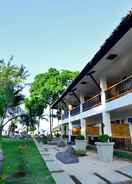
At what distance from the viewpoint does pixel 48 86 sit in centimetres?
→ 3994

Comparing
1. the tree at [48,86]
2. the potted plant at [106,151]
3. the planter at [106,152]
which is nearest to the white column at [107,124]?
the potted plant at [106,151]

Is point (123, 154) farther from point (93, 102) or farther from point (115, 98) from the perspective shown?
point (93, 102)

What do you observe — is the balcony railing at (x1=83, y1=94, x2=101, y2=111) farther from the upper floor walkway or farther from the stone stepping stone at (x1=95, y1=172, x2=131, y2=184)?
the stone stepping stone at (x1=95, y1=172, x2=131, y2=184)

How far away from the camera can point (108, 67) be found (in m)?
14.7

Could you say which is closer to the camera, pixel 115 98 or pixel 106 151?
pixel 106 151

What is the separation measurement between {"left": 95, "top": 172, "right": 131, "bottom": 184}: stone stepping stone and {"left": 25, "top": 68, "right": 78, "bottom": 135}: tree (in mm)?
31273

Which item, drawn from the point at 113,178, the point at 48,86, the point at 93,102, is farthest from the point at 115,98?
the point at 48,86

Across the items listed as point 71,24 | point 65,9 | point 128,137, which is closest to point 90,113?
point 128,137

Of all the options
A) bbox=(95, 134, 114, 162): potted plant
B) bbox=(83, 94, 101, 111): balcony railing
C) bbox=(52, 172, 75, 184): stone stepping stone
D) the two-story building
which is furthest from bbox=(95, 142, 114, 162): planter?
bbox=(83, 94, 101, 111): balcony railing

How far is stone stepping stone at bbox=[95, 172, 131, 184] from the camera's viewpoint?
7320 mm

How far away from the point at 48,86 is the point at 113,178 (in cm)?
3265

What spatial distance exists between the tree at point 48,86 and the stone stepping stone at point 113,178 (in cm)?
3127

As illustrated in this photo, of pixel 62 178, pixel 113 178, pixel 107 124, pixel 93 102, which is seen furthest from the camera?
pixel 93 102

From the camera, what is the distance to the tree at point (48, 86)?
39906 millimetres
